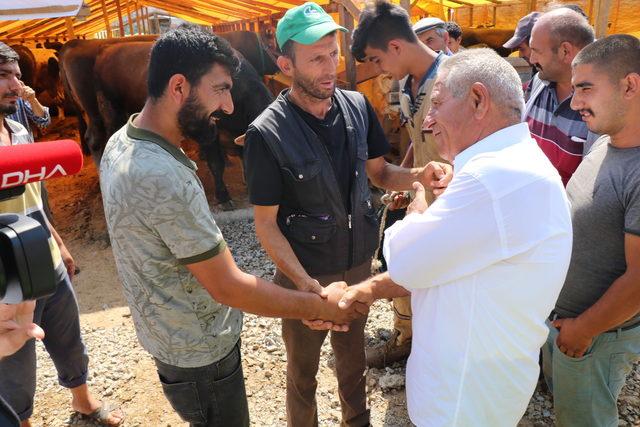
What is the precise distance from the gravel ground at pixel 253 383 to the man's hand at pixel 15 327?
2.32 meters

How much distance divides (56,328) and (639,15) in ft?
32.8

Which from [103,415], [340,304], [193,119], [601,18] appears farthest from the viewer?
[601,18]

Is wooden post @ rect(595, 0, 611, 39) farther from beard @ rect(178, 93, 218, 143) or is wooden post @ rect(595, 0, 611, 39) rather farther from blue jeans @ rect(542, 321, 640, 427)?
beard @ rect(178, 93, 218, 143)

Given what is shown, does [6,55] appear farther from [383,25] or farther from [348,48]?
[348,48]

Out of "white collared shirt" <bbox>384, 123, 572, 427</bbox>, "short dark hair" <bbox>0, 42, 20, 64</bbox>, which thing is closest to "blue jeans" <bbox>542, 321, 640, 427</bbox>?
"white collared shirt" <bbox>384, 123, 572, 427</bbox>

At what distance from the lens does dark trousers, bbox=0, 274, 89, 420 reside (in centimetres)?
253

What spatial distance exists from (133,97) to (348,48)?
4038 millimetres

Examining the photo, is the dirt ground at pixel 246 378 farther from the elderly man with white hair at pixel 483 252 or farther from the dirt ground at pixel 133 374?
the elderly man with white hair at pixel 483 252

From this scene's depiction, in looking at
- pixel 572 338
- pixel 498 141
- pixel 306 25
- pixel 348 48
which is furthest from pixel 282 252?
pixel 348 48

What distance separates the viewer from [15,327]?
3.39 ft

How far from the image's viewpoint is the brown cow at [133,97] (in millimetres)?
7422

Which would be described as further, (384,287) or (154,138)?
(384,287)

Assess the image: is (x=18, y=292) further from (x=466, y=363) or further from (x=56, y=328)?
(x=56, y=328)

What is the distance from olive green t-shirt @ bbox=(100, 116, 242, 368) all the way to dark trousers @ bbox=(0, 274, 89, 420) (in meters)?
1.14
